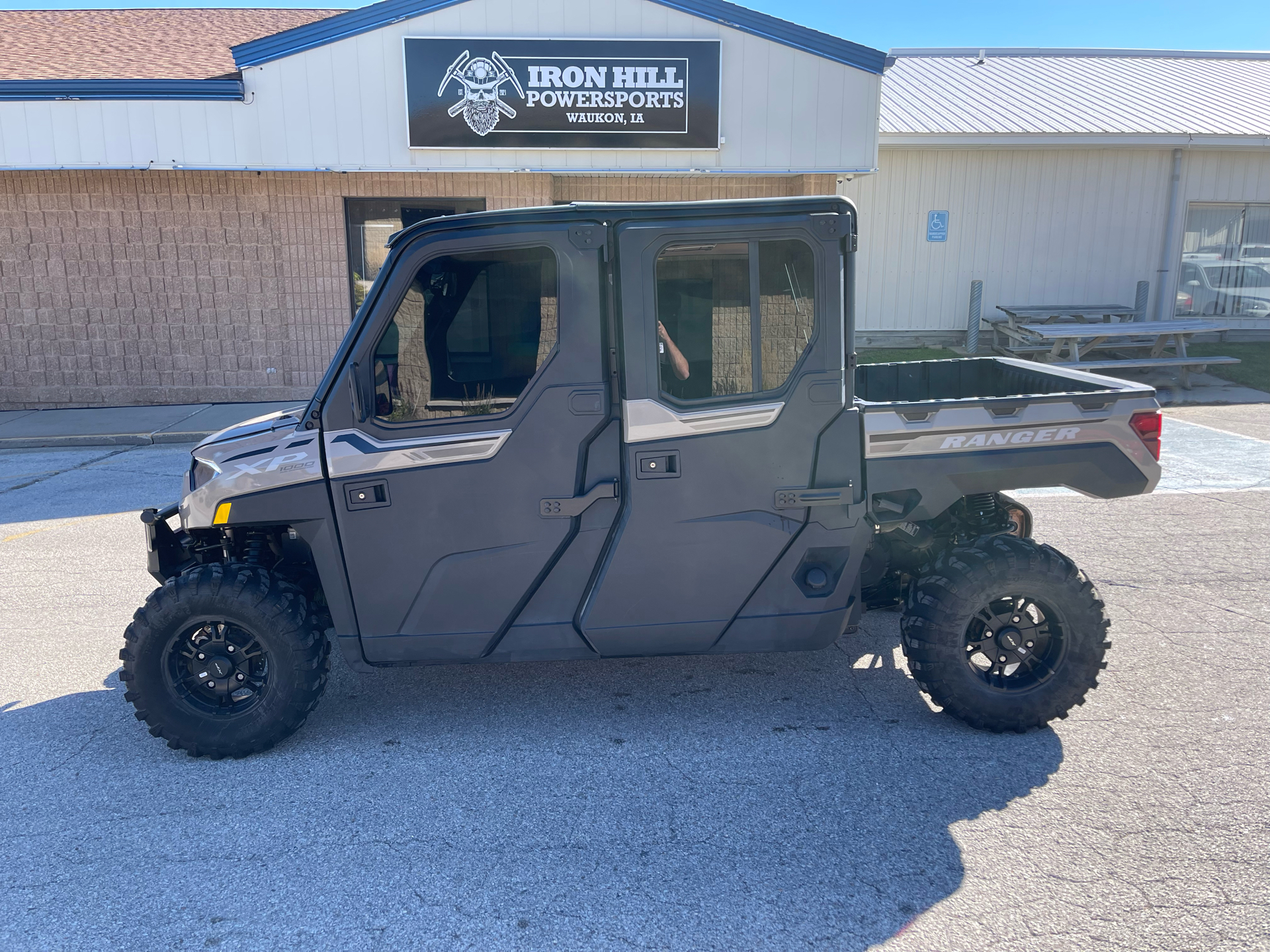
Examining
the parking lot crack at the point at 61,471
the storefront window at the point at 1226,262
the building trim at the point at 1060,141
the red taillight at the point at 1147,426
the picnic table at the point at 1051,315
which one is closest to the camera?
the red taillight at the point at 1147,426

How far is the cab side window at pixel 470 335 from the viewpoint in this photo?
12.9ft

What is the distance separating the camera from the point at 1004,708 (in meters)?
4.16

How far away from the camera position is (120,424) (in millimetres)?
12578

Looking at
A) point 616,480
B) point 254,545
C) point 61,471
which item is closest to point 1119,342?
point 616,480

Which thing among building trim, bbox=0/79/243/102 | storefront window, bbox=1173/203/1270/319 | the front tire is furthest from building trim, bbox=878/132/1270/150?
the front tire

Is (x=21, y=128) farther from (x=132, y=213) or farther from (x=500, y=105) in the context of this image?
(x=500, y=105)

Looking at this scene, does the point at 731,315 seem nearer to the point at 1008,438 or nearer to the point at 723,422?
the point at 723,422

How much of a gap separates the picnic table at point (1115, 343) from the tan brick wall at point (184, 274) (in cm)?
487

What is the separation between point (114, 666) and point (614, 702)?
2802 millimetres

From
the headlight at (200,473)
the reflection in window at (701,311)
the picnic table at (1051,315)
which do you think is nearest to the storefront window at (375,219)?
the picnic table at (1051,315)

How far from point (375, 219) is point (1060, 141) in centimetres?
1152

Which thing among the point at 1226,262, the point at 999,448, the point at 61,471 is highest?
→ the point at 1226,262

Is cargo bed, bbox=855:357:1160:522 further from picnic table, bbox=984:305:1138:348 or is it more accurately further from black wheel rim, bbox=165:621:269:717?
picnic table, bbox=984:305:1138:348

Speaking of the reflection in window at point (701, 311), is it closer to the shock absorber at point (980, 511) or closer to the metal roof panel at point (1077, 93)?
the shock absorber at point (980, 511)
